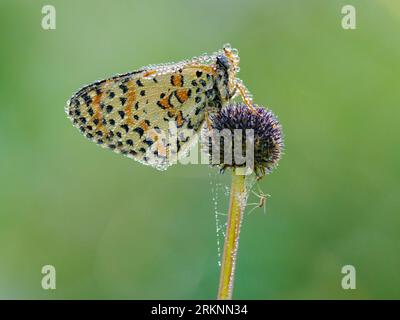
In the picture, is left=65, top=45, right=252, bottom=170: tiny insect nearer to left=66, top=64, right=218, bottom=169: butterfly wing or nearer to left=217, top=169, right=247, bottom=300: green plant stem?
left=66, top=64, right=218, bottom=169: butterfly wing

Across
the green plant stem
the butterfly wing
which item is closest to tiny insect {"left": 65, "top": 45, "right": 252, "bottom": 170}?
the butterfly wing

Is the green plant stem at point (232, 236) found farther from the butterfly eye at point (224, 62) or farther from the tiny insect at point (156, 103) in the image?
the butterfly eye at point (224, 62)

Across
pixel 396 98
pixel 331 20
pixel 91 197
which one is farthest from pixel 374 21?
pixel 91 197

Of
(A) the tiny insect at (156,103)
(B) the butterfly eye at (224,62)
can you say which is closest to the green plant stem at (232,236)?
(A) the tiny insect at (156,103)

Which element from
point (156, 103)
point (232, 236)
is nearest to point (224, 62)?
point (156, 103)

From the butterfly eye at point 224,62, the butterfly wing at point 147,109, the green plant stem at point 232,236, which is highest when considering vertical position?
the butterfly eye at point 224,62
